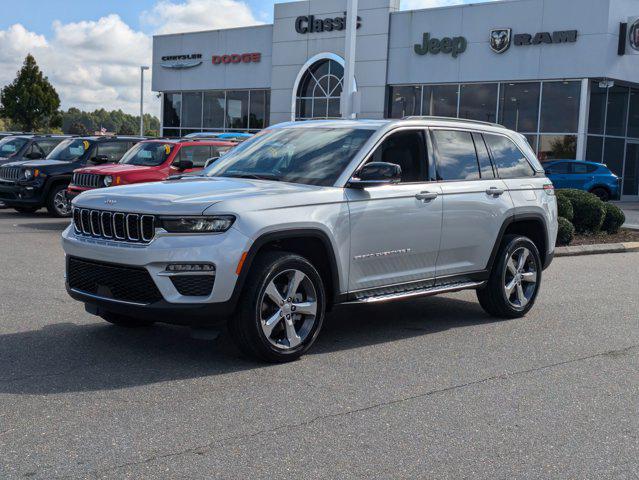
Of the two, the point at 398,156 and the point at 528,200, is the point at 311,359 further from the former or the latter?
the point at 528,200

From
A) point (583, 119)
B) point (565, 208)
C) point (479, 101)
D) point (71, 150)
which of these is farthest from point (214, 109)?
point (565, 208)

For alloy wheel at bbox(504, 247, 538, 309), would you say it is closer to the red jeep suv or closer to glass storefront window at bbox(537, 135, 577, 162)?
the red jeep suv

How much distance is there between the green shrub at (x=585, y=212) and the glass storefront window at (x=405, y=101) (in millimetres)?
18357

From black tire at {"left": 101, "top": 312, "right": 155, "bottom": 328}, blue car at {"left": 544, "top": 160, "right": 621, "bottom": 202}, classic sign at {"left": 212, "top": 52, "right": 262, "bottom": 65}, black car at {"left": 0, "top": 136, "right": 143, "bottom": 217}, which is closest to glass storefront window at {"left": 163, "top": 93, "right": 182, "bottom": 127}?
classic sign at {"left": 212, "top": 52, "right": 262, "bottom": 65}

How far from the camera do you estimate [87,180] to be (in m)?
15.6

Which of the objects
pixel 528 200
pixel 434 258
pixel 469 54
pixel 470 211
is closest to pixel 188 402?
pixel 434 258

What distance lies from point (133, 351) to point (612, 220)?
13260mm

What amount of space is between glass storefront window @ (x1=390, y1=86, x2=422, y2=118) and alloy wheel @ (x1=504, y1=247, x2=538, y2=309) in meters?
26.9

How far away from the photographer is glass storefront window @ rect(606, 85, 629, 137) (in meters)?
31.7

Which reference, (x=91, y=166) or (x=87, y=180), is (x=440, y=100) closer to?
(x=91, y=166)

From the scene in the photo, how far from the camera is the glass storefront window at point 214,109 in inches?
1709

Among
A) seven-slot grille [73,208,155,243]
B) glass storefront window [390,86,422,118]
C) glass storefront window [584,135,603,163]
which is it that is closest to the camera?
seven-slot grille [73,208,155,243]

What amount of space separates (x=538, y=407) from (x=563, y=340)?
2.24m

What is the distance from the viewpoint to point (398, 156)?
24.3 feet
